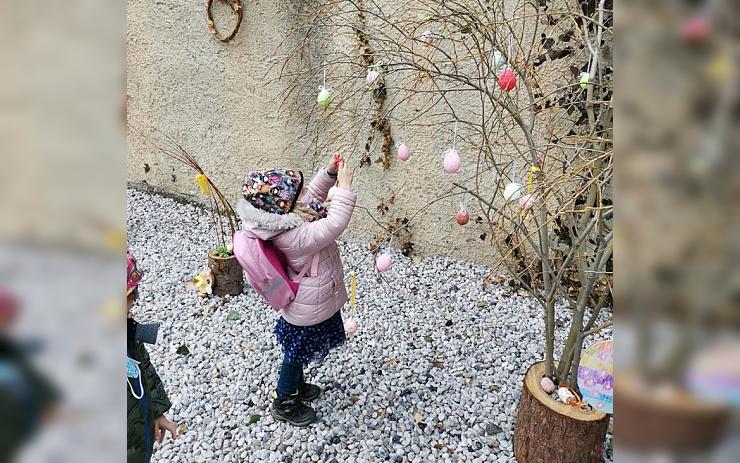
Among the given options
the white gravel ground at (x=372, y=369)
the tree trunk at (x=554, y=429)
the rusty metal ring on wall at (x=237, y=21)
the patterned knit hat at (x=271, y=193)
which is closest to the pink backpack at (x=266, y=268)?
the patterned knit hat at (x=271, y=193)

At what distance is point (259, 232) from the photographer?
6.68 feet

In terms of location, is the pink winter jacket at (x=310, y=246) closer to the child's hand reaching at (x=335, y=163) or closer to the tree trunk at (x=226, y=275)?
the child's hand reaching at (x=335, y=163)

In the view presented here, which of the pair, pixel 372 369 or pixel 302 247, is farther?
pixel 372 369

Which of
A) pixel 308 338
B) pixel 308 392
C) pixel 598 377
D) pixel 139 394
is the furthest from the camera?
pixel 308 392

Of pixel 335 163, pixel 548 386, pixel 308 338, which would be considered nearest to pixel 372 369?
pixel 308 338

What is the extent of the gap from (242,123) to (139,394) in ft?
11.4

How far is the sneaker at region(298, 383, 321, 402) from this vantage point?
2586 millimetres

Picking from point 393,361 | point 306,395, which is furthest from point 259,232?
point 393,361

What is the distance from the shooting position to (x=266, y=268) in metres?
2.10

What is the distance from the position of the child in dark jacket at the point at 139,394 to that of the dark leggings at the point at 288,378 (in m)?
0.67

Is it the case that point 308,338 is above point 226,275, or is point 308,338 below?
above

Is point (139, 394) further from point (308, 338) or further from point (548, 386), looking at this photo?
point (548, 386)
